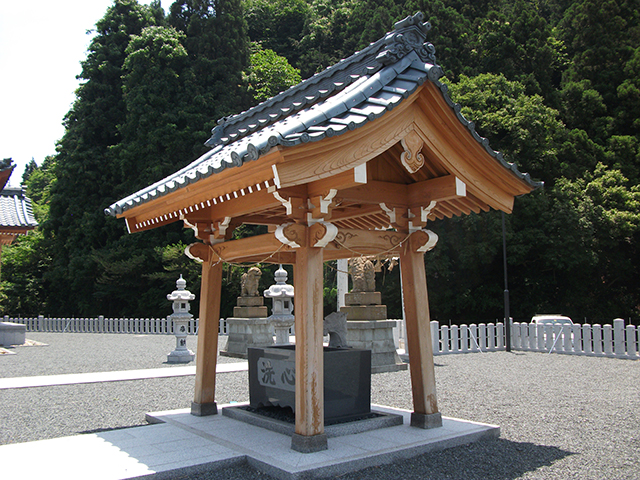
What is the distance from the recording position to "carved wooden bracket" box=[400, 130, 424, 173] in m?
4.75

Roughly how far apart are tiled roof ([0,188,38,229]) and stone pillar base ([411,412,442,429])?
529 inches

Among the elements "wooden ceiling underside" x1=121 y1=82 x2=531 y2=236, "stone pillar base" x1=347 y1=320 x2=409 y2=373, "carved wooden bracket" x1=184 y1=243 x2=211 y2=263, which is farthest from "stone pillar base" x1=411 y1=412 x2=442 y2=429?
"stone pillar base" x1=347 y1=320 x2=409 y2=373

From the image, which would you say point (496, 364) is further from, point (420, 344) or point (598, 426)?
point (420, 344)

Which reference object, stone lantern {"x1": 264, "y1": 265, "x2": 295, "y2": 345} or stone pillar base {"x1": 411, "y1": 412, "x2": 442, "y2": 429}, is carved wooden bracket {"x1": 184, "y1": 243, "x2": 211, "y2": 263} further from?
stone lantern {"x1": 264, "y1": 265, "x2": 295, "y2": 345}

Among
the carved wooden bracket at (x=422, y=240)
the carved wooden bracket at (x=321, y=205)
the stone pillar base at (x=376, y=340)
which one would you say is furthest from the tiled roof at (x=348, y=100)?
the stone pillar base at (x=376, y=340)

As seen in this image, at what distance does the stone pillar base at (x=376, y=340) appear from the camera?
1063 centimetres

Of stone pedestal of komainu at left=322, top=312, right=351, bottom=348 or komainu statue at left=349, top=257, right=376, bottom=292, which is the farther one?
komainu statue at left=349, top=257, right=376, bottom=292

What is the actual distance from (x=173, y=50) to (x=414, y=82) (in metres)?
27.1

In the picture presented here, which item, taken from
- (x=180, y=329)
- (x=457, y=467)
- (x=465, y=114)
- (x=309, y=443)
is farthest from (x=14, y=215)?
(x=465, y=114)

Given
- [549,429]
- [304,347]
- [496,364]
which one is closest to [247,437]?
[304,347]

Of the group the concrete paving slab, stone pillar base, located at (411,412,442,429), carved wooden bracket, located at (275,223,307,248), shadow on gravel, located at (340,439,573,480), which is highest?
carved wooden bracket, located at (275,223,307,248)

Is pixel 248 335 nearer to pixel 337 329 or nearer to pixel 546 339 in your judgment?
pixel 337 329

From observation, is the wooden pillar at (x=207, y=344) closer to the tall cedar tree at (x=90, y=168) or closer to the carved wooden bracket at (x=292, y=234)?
the carved wooden bracket at (x=292, y=234)

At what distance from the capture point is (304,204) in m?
4.79
